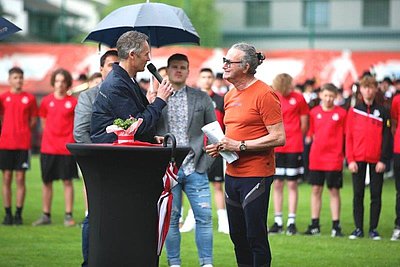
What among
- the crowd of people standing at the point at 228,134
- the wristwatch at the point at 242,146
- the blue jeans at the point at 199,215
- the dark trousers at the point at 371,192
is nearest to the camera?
the crowd of people standing at the point at 228,134

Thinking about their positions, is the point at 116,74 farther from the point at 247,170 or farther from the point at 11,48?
the point at 11,48

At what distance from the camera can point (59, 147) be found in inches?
568

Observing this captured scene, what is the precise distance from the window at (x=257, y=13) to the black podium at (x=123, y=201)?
3826cm

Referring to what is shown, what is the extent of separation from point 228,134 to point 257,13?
38.6 metres

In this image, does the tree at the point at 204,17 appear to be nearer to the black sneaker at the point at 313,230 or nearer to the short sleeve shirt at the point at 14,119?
the short sleeve shirt at the point at 14,119

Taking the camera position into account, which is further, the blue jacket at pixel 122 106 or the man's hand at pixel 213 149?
the man's hand at pixel 213 149

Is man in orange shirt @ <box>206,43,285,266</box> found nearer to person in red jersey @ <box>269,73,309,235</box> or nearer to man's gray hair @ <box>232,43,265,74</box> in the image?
man's gray hair @ <box>232,43,265,74</box>

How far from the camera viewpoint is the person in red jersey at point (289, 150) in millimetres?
13914

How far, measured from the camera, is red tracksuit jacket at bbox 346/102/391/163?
516 inches

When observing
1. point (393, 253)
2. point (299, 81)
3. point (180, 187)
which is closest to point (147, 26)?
point (180, 187)

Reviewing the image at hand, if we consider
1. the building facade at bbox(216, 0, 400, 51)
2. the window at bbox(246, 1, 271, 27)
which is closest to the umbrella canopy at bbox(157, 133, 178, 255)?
the building facade at bbox(216, 0, 400, 51)

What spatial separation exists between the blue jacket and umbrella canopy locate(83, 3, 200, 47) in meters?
2.01

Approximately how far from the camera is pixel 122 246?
288 inches

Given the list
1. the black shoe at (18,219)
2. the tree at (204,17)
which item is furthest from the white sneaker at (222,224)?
the tree at (204,17)
